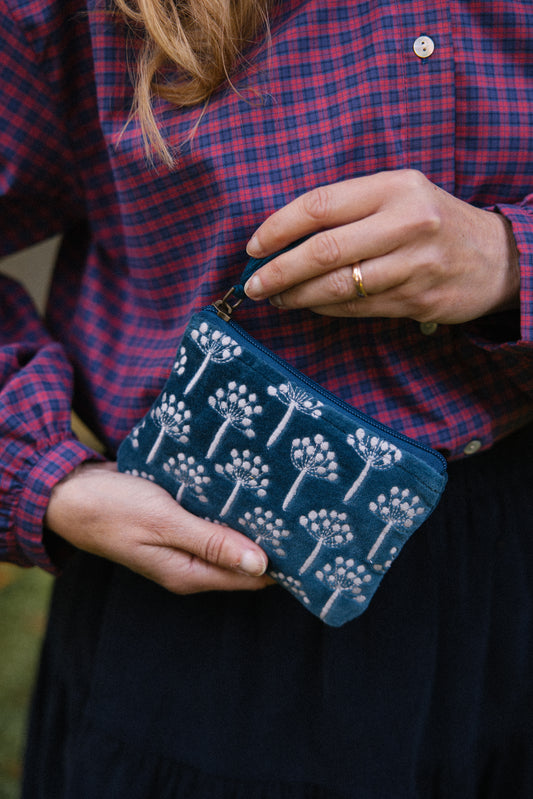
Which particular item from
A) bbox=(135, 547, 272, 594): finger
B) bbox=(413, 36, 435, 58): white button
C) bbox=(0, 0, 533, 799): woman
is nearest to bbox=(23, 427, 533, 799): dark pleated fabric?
bbox=(0, 0, 533, 799): woman

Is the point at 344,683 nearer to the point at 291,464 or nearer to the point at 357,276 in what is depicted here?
the point at 291,464

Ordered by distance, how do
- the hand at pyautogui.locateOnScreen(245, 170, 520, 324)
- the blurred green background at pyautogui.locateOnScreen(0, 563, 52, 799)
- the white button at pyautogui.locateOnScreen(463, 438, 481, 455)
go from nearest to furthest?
the hand at pyautogui.locateOnScreen(245, 170, 520, 324)
the white button at pyautogui.locateOnScreen(463, 438, 481, 455)
the blurred green background at pyautogui.locateOnScreen(0, 563, 52, 799)

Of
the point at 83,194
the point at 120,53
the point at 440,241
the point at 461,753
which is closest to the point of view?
the point at 440,241

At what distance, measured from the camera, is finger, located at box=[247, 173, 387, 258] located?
2.81 feet

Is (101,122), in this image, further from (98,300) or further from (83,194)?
(98,300)

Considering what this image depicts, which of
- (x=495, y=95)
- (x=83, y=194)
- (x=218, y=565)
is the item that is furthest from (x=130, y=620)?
(x=495, y=95)

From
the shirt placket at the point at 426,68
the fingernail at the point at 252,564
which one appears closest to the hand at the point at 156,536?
the fingernail at the point at 252,564

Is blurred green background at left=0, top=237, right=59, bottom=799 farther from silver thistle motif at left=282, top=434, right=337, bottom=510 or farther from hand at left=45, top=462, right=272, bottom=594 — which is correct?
silver thistle motif at left=282, top=434, right=337, bottom=510

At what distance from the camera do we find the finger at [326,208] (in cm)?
86

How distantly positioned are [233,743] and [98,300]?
89 cm

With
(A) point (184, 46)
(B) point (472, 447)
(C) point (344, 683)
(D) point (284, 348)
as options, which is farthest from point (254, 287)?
(C) point (344, 683)

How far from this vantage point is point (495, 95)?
96 centimetres

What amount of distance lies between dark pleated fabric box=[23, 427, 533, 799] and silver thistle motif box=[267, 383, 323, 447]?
1.19ft

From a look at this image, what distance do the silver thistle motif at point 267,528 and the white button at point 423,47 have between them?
737mm
